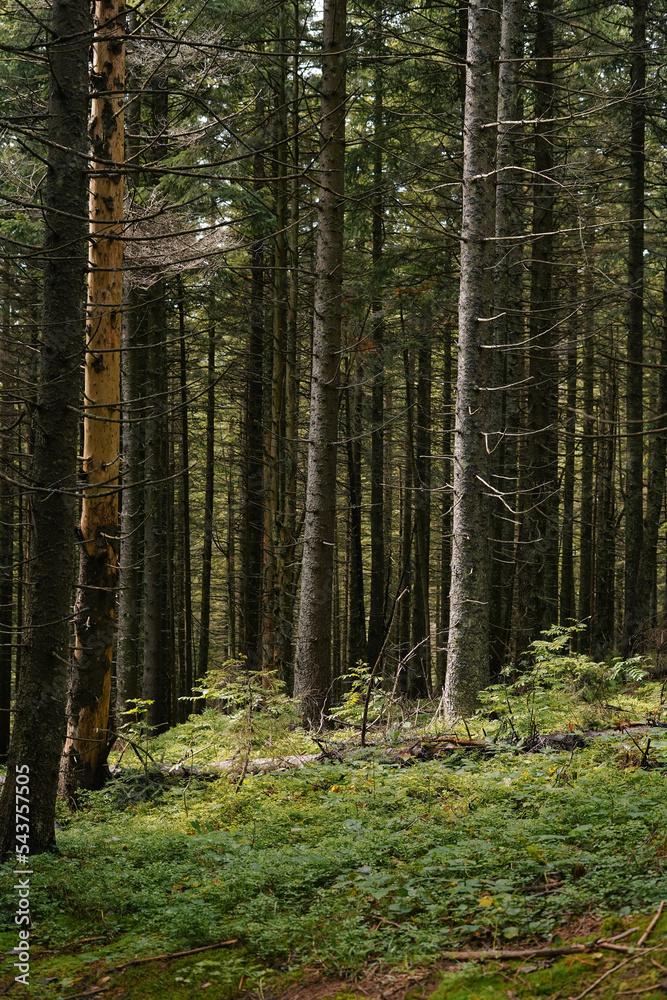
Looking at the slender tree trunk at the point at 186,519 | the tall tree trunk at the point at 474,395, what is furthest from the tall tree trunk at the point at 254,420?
the tall tree trunk at the point at 474,395

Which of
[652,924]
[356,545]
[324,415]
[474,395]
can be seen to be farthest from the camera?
[356,545]

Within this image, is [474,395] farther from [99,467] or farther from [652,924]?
[652,924]

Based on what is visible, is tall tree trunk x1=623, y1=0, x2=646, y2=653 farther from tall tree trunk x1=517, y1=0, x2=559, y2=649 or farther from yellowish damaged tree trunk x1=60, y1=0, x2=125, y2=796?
yellowish damaged tree trunk x1=60, y1=0, x2=125, y2=796

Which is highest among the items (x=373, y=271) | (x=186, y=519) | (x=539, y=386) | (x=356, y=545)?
(x=373, y=271)

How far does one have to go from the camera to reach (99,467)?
678 cm

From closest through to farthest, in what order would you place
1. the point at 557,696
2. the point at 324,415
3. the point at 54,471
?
the point at 54,471 → the point at 557,696 → the point at 324,415

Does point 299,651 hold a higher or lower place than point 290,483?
lower

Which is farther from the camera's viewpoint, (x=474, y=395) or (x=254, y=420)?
(x=254, y=420)

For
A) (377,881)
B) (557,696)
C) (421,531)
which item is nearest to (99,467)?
(377,881)

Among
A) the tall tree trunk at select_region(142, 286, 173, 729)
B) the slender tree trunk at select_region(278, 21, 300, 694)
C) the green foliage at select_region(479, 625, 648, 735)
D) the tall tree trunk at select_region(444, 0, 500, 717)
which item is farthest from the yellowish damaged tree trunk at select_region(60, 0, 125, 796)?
the tall tree trunk at select_region(142, 286, 173, 729)

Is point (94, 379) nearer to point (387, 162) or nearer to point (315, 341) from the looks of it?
point (315, 341)

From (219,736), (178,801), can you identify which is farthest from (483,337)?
(178,801)

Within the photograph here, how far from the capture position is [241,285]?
1617 cm

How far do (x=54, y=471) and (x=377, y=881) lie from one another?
3005 mm
